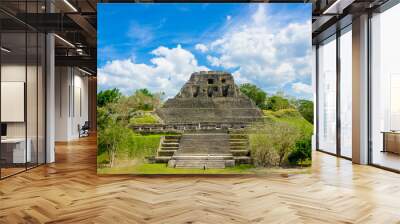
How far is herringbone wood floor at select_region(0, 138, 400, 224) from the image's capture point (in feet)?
13.2

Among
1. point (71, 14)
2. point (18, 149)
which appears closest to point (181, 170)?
point (18, 149)

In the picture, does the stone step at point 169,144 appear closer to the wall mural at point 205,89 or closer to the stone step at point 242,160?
the wall mural at point 205,89

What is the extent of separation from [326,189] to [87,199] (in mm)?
3293

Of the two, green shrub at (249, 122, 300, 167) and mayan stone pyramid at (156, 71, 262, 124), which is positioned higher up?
mayan stone pyramid at (156, 71, 262, 124)

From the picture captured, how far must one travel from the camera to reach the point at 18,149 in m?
6.74

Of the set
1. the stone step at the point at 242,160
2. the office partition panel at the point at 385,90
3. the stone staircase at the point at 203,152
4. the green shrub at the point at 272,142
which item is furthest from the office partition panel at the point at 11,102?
the office partition panel at the point at 385,90

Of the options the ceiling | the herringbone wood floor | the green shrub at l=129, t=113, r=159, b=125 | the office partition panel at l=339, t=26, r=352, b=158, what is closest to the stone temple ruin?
the green shrub at l=129, t=113, r=159, b=125

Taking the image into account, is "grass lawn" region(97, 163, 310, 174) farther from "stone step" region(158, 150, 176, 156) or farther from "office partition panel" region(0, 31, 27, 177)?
"office partition panel" region(0, 31, 27, 177)

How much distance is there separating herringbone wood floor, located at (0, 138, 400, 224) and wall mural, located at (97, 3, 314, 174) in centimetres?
42

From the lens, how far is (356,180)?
610 cm

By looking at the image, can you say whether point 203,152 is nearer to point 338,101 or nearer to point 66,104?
point 338,101

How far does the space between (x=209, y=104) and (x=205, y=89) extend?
0.27m

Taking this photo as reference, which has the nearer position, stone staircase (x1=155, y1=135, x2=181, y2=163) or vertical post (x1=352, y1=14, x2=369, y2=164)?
stone staircase (x1=155, y1=135, x2=181, y2=163)

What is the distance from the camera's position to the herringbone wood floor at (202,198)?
4023 millimetres
